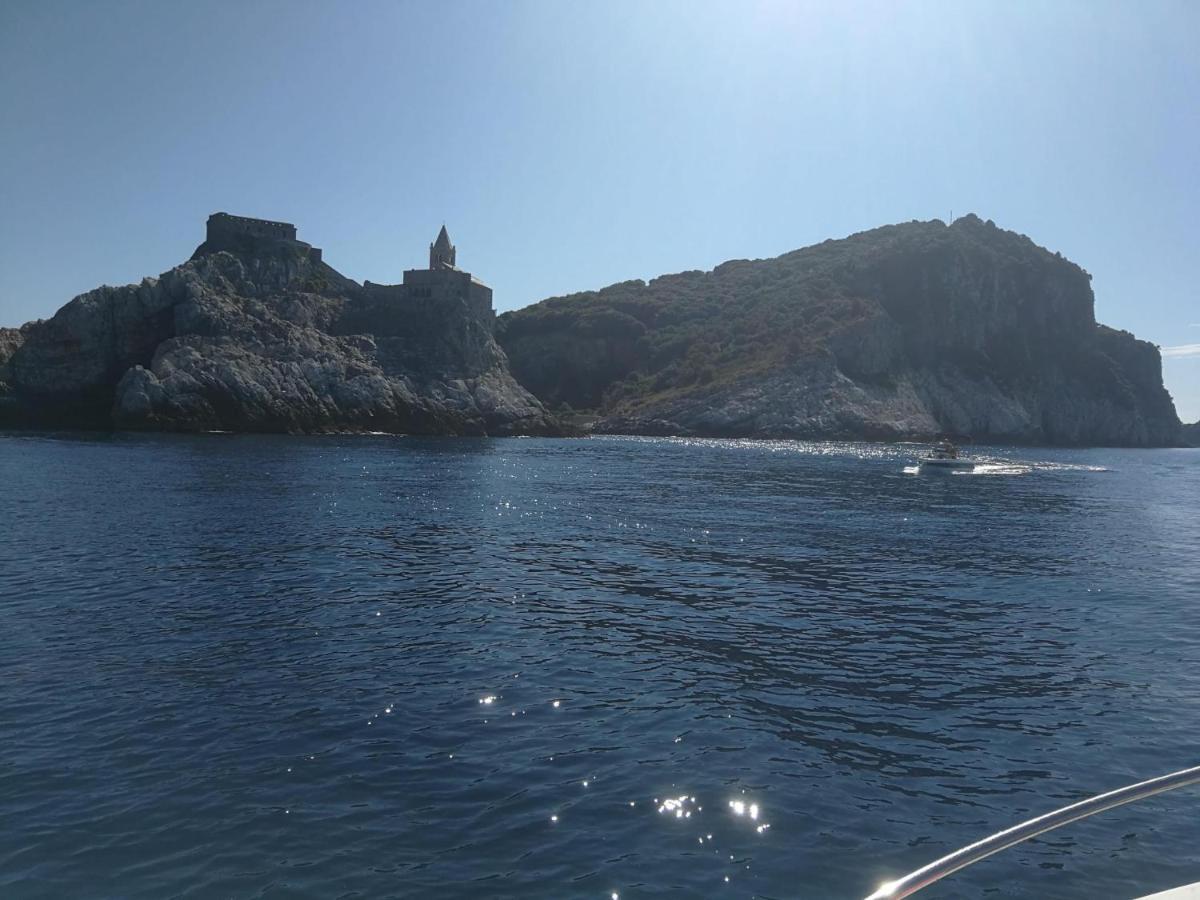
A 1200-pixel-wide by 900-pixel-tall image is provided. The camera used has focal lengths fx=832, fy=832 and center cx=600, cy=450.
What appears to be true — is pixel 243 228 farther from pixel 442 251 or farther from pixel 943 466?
pixel 943 466

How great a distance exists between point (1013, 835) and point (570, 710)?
1159 cm

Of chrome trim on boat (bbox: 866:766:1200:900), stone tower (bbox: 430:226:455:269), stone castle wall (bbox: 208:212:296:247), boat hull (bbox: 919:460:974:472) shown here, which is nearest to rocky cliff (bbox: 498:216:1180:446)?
stone tower (bbox: 430:226:455:269)

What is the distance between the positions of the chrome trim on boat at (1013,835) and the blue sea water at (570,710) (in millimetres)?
5152

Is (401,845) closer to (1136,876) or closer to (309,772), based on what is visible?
(309,772)

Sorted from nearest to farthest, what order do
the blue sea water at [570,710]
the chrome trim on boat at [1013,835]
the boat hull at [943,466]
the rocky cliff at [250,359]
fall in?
the chrome trim on boat at [1013,835]
the blue sea water at [570,710]
the boat hull at [943,466]
the rocky cliff at [250,359]

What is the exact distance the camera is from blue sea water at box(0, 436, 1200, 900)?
37.1 feet

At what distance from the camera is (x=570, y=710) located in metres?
16.7

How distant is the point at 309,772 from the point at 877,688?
12003 millimetres

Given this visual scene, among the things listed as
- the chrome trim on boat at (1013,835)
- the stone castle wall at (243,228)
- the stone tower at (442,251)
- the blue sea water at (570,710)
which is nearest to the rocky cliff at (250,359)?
the stone castle wall at (243,228)

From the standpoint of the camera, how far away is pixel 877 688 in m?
18.5

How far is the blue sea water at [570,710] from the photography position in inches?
445

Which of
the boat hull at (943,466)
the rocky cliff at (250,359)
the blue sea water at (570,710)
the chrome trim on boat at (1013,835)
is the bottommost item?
the blue sea water at (570,710)

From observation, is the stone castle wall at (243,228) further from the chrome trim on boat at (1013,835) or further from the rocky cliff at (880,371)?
the chrome trim on boat at (1013,835)

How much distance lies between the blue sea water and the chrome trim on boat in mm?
5152
